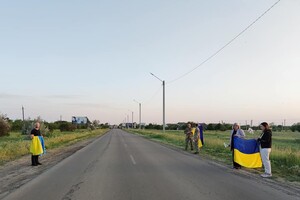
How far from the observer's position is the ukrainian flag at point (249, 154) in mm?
14391

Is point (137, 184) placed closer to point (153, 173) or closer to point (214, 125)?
point (153, 173)

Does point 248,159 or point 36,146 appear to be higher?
point 36,146

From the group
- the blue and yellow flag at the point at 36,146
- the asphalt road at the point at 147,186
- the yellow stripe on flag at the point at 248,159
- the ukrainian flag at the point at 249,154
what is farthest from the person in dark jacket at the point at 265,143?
the blue and yellow flag at the point at 36,146

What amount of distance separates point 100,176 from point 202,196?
448 centimetres

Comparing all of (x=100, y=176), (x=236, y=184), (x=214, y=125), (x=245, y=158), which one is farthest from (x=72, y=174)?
(x=214, y=125)

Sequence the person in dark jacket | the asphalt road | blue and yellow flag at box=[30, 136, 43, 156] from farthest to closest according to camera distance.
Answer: blue and yellow flag at box=[30, 136, 43, 156]
the person in dark jacket
the asphalt road

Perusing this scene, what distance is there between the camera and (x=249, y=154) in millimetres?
14508

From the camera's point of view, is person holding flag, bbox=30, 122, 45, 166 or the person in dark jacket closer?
the person in dark jacket

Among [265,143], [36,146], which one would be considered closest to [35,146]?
[36,146]

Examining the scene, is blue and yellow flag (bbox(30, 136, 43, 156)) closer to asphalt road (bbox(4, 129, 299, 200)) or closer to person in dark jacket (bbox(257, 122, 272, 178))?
asphalt road (bbox(4, 129, 299, 200))

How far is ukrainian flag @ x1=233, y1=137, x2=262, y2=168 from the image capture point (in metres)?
14.4

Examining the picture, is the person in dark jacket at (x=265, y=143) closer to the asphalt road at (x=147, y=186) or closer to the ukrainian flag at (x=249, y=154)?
the asphalt road at (x=147, y=186)

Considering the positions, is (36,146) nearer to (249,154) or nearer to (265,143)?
(249,154)

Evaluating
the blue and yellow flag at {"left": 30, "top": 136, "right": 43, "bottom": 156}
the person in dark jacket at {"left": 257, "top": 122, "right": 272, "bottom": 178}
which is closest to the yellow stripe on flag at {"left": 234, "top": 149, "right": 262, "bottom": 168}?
the person in dark jacket at {"left": 257, "top": 122, "right": 272, "bottom": 178}
